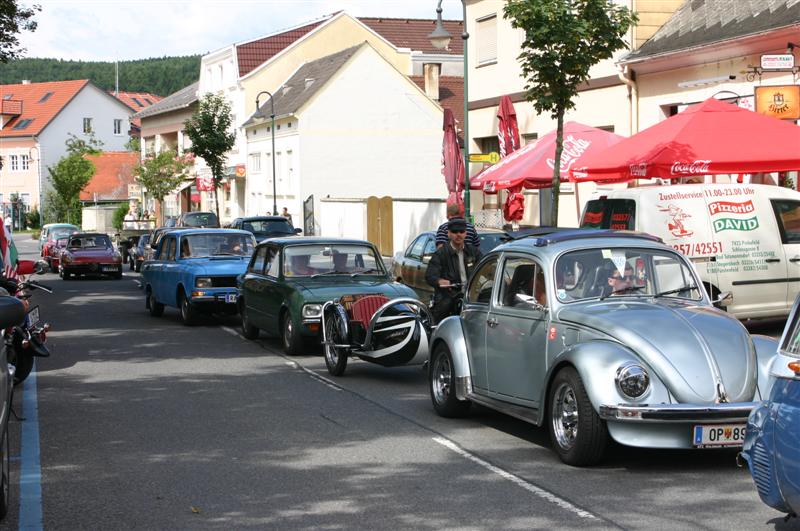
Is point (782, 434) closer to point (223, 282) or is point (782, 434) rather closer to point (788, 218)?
point (788, 218)

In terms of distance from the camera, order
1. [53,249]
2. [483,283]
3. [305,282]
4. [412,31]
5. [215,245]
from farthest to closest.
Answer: [412,31]
[53,249]
[215,245]
[305,282]
[483,283]

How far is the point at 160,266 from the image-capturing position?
2167 cm

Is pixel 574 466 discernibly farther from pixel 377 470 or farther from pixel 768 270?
pixel 768 270

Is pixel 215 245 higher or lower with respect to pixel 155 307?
higher

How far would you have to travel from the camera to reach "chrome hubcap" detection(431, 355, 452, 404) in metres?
10.5

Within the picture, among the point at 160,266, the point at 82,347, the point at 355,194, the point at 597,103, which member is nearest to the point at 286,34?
the point at 355,194

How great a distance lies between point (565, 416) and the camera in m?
8.41

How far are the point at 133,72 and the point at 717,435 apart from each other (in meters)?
152

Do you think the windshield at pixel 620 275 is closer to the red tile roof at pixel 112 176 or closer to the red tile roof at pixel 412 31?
the red tile roof at pixel 412 31

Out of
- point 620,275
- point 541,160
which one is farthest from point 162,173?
point 620,275

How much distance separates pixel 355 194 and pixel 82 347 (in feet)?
123

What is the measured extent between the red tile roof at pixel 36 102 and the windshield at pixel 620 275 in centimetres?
10080

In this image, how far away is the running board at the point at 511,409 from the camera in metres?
8.88

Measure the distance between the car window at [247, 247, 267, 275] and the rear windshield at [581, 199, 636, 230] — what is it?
465 centimetres
